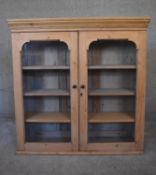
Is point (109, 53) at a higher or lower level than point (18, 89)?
higher

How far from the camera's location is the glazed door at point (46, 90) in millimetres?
2334

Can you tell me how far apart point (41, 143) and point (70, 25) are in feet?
4.64

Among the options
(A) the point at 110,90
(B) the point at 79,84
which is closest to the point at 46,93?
(B) the point at 79,84

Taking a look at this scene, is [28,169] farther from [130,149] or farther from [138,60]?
[138,60]

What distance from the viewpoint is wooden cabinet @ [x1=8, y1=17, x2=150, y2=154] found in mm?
2281

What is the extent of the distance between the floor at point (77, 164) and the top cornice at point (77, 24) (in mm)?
1450

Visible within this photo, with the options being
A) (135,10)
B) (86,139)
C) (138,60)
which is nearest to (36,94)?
(86,139)

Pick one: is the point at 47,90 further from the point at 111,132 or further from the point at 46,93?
the point at 111,132

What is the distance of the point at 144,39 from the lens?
2.29 metres

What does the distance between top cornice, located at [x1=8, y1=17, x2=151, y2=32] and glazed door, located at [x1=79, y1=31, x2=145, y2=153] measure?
0.22ft

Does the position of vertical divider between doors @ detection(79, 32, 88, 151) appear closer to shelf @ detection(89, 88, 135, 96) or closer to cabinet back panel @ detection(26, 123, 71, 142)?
shelf @ detection(89, 88, 135, 96)

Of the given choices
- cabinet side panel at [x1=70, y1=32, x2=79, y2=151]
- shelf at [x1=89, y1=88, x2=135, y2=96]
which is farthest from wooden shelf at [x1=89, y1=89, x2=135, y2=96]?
cabinet side panel at [x1=70, y1=32, x2=79, y2=151]

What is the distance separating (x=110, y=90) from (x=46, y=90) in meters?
0.82

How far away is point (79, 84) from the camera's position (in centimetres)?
236
